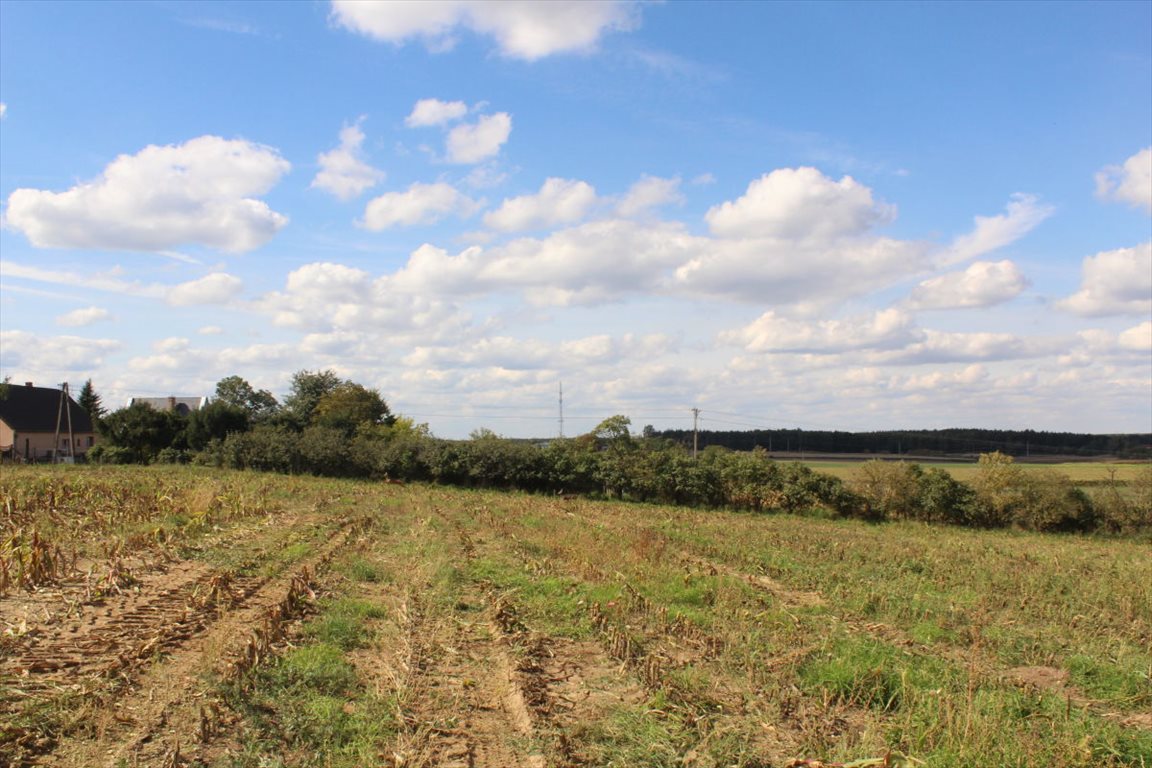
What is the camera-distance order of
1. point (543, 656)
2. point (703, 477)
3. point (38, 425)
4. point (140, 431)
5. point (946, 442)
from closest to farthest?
point (543, 656)
point (703, 477)
point (140, 431)
point (38, 425)
point (946, 442)

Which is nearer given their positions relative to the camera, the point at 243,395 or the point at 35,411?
the point at 35,411

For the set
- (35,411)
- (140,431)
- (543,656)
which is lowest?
(543,656)

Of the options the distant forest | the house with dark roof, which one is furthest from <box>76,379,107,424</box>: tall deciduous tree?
the distant forest

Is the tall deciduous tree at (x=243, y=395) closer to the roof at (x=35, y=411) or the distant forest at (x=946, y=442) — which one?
the roof at (x=35, y=411)

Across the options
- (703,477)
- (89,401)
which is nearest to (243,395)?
(89,401)

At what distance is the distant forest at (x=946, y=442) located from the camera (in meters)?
75.2

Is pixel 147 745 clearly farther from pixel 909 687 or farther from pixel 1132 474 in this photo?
pixel 1132 474

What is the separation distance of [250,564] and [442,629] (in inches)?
211

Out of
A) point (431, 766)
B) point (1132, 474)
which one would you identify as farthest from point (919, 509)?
point (431, 766)

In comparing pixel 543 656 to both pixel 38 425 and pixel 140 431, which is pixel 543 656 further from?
pixel 38 425

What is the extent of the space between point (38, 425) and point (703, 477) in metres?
57.6

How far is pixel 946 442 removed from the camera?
77.1 m

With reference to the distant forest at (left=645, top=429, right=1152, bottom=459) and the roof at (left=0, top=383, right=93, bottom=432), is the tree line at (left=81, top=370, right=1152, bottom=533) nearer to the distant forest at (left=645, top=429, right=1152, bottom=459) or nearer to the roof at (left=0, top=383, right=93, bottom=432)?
the roof at (left=0, top=383, right=93, bottom=432)

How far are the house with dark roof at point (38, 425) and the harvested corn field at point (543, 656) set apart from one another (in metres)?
54.6
